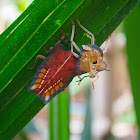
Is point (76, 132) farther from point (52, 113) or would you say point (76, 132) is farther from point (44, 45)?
point (44, 45)

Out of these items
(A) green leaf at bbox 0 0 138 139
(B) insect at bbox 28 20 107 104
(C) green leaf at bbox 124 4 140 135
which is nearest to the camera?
(A) green leaf at bbox 0 0 138 139

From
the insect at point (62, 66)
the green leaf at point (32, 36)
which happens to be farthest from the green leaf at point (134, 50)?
the green leaf at point (32, 36)

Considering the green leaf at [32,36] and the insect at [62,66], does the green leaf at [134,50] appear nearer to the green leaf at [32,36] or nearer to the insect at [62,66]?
the insect at [62,66]

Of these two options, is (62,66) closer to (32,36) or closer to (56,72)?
(56,72)

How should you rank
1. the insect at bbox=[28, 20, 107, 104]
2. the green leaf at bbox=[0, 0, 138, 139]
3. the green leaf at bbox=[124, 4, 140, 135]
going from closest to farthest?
the green leaf at bbox=[0, 0, 138, 139]
the insect at bbox=[28, 20, 107, 104]
the green leaf at bbox=[124, 4, 140, 135]

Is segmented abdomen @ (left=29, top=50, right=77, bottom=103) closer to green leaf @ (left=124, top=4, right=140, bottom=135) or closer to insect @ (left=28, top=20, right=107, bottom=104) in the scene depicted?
insect @ (left=28, top=20, right=107, bottom=104)

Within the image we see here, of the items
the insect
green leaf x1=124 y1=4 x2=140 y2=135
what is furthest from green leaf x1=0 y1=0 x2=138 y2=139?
green leaf x1=124 y1=4 x2=140 y2=135
